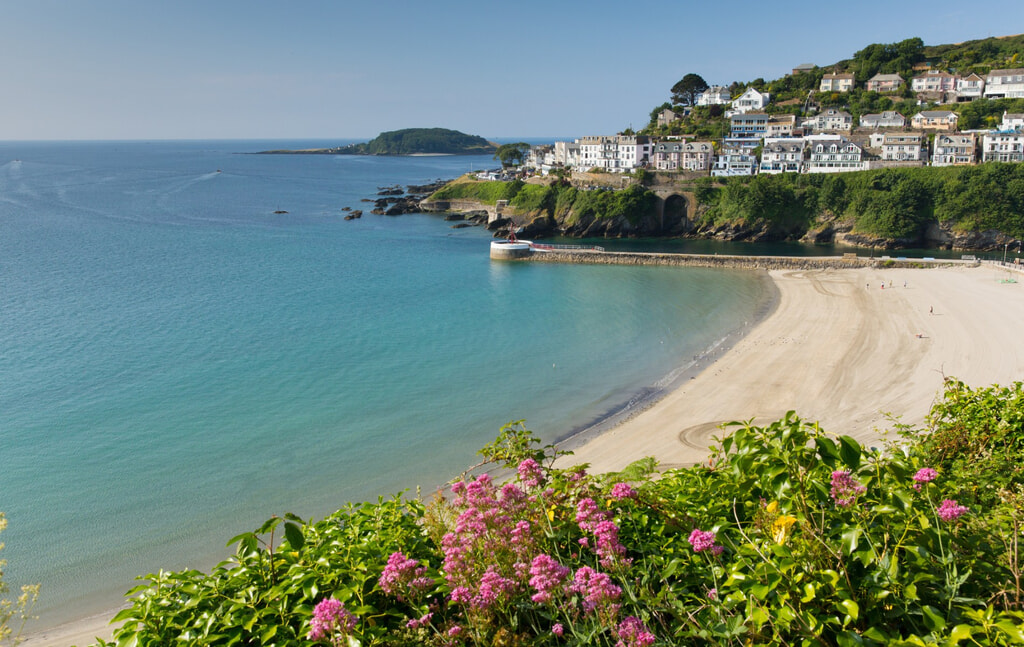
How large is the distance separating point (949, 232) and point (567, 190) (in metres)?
31.4

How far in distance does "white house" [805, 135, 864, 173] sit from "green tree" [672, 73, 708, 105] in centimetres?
3993

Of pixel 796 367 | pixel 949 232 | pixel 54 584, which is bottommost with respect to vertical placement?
pixel 54 584

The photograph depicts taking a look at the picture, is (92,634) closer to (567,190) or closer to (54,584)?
(54,584)

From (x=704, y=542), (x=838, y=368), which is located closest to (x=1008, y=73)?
(x=838, y=368)

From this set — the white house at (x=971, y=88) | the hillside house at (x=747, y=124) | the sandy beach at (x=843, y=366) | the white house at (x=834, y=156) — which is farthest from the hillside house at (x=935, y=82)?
the sandy beach at (x=843, y=366)

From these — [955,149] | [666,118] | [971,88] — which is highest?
[971,88]

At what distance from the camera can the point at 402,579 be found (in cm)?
331

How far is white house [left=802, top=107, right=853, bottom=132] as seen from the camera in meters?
71.9

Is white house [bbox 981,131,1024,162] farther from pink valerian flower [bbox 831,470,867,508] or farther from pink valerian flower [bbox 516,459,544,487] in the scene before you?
pink valerian flower [bbox 516,459,544,487]

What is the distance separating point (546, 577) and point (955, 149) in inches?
2751

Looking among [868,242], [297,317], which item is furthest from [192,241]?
[868,242]

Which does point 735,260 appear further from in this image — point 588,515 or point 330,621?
point 330,621

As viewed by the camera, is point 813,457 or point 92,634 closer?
point 813,457

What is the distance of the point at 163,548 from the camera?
13.6 m
